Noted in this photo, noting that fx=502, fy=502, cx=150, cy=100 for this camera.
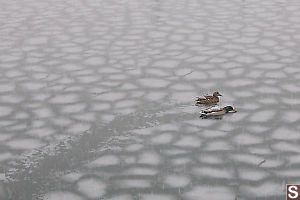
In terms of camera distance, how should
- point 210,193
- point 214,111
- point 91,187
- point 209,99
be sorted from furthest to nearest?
point 209,99 < point 214,111 < point 91,187 < point 210,193

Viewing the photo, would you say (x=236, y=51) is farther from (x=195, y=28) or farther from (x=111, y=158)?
(x=111, y=158)

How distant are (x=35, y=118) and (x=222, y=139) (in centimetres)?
235

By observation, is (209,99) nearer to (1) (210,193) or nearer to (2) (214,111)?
(2) (214,111)

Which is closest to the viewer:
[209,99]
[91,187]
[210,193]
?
[210,193]

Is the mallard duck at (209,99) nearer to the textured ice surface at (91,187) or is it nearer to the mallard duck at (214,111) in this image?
the mallard duck at (214,111)

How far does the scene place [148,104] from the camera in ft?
21.8

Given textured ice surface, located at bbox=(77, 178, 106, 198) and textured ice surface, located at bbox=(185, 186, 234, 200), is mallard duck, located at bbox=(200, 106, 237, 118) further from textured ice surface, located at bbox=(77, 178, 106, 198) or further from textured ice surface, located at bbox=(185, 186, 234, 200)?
textured ice surface, located at bbox=(77, 178, 106, 198)

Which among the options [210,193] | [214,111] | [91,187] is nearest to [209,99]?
[214,111]

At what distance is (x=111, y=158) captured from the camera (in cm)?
540

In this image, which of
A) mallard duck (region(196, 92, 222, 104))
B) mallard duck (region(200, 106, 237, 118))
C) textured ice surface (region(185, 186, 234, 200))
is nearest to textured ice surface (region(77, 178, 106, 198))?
textured ice surface (region(185, 186, 234, 200))

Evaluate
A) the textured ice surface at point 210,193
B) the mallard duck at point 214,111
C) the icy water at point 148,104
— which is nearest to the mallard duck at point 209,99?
the icy water at point 148,104

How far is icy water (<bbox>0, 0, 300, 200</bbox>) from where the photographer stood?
4988 millimetres

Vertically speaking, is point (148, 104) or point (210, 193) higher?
point (148, 104)

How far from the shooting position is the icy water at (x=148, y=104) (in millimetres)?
4988
